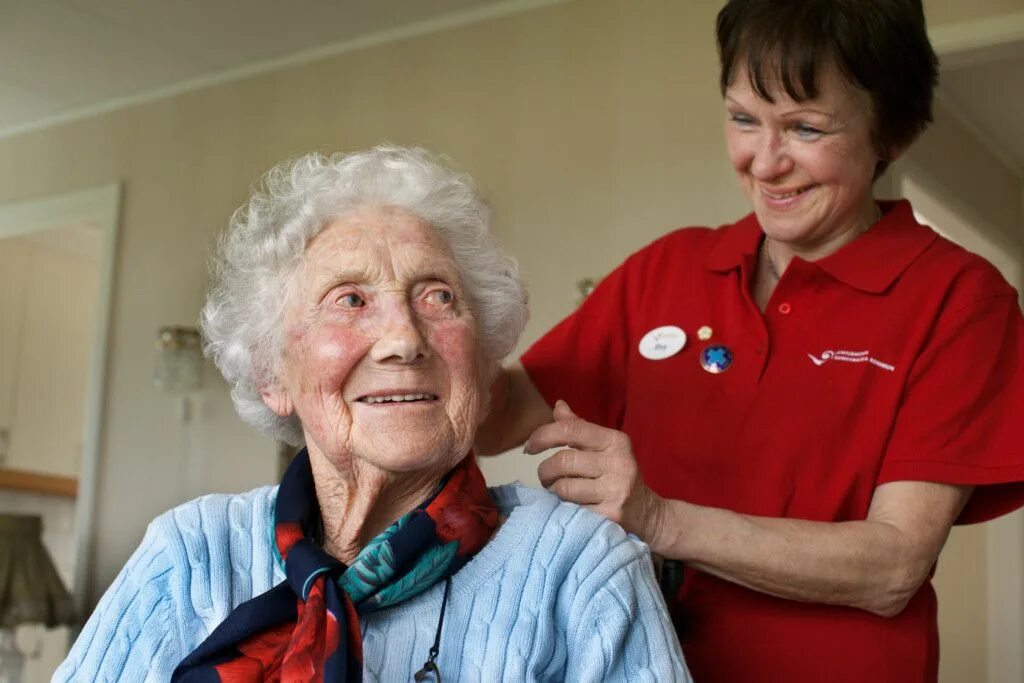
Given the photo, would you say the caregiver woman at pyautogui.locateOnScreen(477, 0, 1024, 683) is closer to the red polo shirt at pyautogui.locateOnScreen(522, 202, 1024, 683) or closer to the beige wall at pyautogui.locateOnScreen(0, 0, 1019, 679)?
the red polo shirt at pyautogui.locateOnScreen(522, 202, 1024, 683)

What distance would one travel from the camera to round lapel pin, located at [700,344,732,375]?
5.53 ft

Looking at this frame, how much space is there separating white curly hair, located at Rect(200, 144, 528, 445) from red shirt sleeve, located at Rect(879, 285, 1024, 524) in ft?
1.70

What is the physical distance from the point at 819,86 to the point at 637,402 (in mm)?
508

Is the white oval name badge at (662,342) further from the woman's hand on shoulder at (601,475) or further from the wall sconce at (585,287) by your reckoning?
the wall sconce at (585,287)

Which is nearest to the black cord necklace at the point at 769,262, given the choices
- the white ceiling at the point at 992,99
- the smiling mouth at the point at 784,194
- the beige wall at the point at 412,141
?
the smiling mouth at the point at 784,194

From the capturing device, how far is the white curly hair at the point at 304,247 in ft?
4.58

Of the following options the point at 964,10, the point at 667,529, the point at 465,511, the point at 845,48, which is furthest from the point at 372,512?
the point at 964,10

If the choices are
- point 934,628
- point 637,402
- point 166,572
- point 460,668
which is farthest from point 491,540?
point 934,628

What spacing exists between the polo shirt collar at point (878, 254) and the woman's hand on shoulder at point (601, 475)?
18.9 inches

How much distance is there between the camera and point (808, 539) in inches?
56.1

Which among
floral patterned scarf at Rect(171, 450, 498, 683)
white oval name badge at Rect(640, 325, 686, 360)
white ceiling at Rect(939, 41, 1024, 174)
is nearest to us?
floral patterned scarf at Rect(171, 450, 498, 683)

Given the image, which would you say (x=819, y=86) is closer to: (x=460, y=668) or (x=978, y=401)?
(x=978, y=401)

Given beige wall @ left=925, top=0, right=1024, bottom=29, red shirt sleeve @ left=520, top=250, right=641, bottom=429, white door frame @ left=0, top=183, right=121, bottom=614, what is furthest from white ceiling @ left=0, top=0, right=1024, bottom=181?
red shirt sleeve @ left=520, top=250, right=641, bottom=429

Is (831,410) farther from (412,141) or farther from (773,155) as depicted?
(412,141)
